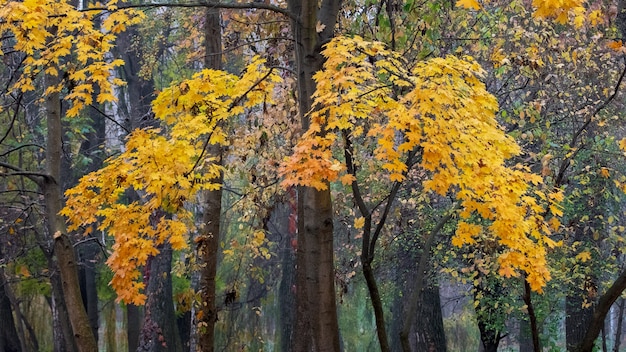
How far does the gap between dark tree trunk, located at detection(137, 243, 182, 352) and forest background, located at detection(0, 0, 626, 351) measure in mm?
57

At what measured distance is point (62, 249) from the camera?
8.29 metres

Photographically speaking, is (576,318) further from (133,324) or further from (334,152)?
(133,324)

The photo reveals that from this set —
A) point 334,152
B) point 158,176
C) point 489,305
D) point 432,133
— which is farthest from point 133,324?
point 432,133

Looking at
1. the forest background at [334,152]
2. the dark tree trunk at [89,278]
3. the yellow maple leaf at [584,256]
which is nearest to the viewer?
the forest background at [334,152]

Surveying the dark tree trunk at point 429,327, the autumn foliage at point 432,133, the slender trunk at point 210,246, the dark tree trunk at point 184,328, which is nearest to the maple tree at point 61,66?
the slender trunk at point 210,246

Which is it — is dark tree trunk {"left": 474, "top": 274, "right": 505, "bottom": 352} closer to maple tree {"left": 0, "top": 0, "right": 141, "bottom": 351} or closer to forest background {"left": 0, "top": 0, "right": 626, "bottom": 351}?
forest background {"left": 0, "top": 0, "right": 626, "bottom": 351}

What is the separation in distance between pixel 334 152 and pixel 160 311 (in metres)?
6.33

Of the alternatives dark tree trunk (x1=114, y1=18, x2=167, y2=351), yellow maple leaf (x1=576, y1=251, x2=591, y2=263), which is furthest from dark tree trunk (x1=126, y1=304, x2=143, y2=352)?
yellow maple leaf (x1=576, y1=251, x2=591, y2=263)

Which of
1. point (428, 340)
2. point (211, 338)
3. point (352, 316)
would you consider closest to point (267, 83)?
point (211, 338)

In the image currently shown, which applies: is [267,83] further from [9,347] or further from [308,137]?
[9,347]

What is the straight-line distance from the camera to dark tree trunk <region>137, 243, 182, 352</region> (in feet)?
45.6

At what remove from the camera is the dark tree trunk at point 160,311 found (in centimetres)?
1389

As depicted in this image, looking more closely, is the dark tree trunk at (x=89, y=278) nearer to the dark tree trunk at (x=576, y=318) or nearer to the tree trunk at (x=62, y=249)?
the tree trunk at (x=62, y=249)

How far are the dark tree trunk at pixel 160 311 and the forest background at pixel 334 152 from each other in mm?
57
